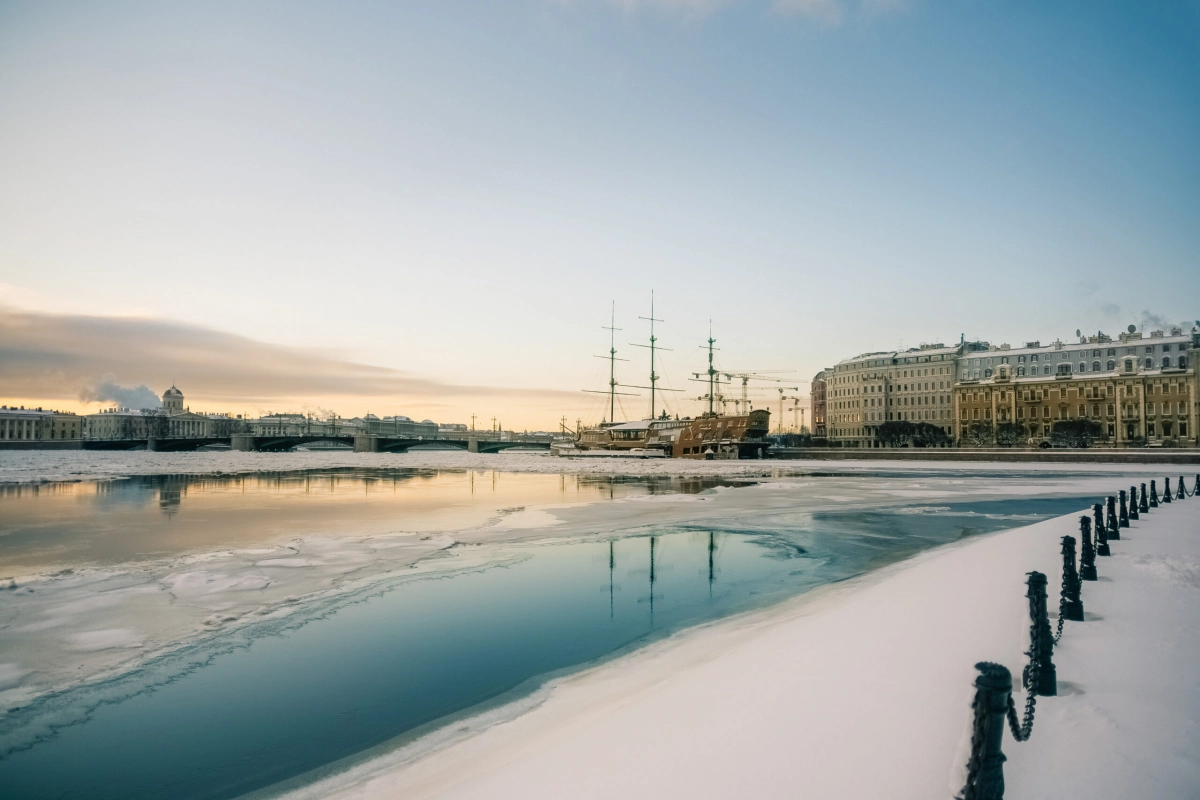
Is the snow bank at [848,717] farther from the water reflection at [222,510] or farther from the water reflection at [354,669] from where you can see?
the water reflection at [222,510]

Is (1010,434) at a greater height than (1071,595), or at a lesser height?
greater

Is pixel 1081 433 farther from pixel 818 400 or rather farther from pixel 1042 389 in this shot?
pixel 818 400

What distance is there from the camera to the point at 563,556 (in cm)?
1953

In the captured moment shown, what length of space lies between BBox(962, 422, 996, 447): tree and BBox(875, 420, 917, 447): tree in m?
11.7

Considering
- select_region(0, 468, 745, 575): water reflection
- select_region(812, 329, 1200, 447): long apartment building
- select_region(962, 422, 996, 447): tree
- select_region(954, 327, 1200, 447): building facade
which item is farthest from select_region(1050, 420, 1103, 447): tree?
select_region(0, 468, 745, 575): water reflection

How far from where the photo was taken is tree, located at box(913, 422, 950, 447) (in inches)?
4562

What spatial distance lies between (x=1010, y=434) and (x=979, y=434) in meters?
5.01

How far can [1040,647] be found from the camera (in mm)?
5895

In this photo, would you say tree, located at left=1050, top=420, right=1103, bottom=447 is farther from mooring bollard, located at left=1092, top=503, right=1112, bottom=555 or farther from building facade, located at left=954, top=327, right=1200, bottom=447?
mooring bollard, located at left=1092, top=503, right=1112, bottom=555

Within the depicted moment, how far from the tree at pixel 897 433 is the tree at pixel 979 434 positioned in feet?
38.4

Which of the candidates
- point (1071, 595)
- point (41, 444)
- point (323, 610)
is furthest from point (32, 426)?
point (1071, 595)

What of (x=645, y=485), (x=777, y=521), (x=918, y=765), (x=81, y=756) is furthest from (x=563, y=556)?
(x=645, y=485)

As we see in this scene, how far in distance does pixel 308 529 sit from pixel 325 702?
17733 millimetres

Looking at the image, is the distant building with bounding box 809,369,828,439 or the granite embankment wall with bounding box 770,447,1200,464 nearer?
the granite embankment wall with bounding box 770,447,1200,464
